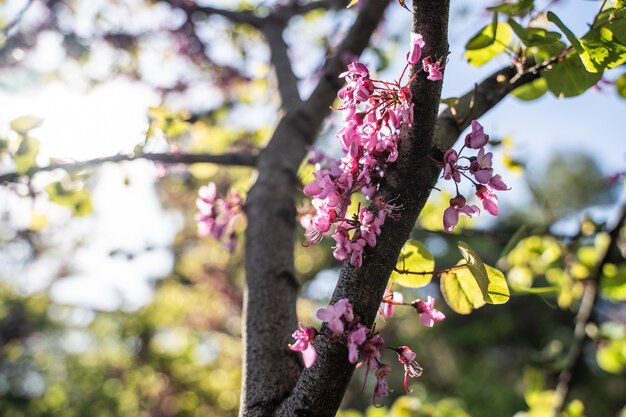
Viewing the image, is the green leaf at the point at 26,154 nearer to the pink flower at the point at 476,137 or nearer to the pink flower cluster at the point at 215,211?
the pink flower cluster at the point at 215,211

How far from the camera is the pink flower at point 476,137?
0.71 meters

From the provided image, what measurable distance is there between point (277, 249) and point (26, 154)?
0.65m

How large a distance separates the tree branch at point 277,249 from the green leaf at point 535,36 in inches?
26.0

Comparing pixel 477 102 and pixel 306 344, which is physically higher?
pixel 477 102

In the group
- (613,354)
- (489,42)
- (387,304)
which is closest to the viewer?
(387,304)

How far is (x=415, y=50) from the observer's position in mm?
677

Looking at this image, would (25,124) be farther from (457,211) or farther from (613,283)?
(613,283)

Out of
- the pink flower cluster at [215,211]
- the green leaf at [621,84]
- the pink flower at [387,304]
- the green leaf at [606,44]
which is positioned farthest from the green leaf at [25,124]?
the green leaf at [621,84]

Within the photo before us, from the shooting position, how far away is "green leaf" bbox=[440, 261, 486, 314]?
2.70 ft

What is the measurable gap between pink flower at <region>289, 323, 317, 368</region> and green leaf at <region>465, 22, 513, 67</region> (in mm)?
654

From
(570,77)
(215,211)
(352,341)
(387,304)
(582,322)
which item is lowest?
(582,322)

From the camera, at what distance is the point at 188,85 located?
3689mm

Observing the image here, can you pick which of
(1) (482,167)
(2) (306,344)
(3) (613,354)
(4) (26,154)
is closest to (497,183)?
(1) (482,167)

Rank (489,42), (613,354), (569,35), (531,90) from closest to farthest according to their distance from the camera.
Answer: (569,35) < (489,42) < (531,90) < (613,354)
